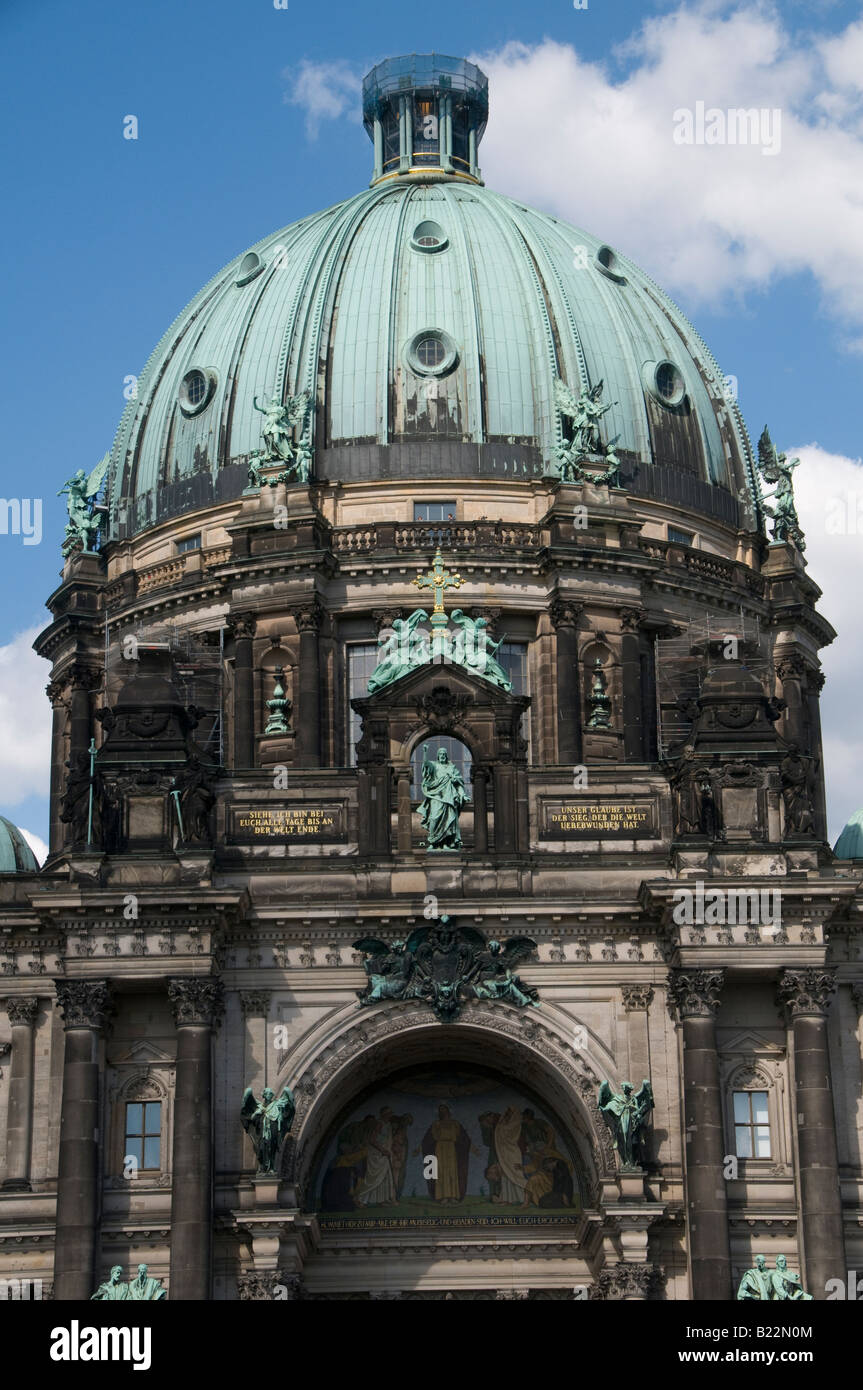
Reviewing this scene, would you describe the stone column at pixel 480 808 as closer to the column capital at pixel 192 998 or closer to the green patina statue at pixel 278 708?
the column capital at pixel 192 998

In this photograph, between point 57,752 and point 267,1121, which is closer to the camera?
point 267,1121

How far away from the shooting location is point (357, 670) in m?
62.0

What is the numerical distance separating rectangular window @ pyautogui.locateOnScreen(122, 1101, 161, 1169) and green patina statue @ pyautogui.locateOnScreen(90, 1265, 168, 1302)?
294 centimetres

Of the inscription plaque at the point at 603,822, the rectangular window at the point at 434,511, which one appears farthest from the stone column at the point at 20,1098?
the rectangular window at the point at 434,511

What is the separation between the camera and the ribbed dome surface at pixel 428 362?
64312mm

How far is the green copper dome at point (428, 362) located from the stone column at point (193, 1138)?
59.6ft

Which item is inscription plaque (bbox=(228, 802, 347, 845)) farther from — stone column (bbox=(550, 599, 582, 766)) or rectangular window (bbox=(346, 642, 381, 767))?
rectangular window (bbox=(346, 642, 381, 767))

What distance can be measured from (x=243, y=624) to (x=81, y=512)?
8.82m

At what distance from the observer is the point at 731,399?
228 feet

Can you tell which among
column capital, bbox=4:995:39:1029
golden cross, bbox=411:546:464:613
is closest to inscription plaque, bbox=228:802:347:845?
column capital, bbox=4:995:39:1029

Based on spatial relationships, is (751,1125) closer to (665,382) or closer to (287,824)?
(287,824)

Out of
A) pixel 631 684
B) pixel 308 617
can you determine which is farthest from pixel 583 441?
pixel 308 617

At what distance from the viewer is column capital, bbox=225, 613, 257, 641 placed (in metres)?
61.9
